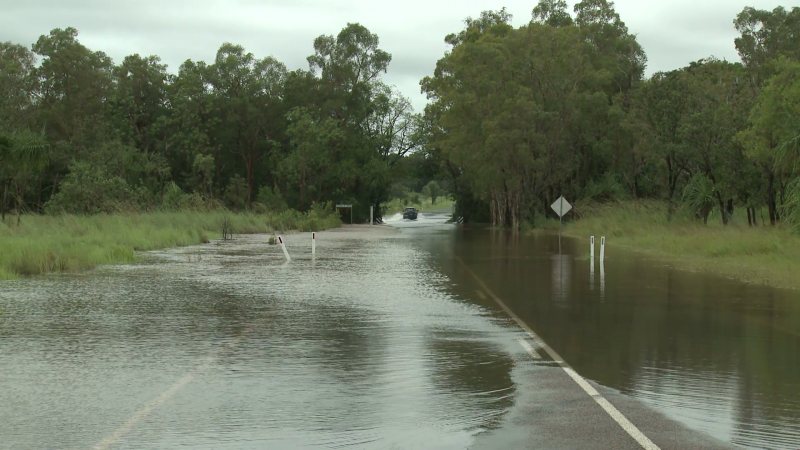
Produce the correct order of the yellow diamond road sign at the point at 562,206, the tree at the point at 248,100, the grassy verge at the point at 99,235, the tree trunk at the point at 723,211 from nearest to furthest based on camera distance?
the grassy verge at the point at 99,235 → the tree trunk at the point at 723,211 → the yellow diamond road sign at the point at 562,206 → the tree at the point at 248,100

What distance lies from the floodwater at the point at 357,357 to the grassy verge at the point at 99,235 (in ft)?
7.78

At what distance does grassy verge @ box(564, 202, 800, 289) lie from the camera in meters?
23.8

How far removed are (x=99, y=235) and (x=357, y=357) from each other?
2679 centimetres

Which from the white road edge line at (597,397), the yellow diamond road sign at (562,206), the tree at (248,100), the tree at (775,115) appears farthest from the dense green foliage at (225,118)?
the white road edge line at (597,397)

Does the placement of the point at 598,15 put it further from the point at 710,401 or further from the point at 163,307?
the point at 710,401

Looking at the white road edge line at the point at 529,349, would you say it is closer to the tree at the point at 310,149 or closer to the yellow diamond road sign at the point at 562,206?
the yellow diamond road sign at the point at 562,206

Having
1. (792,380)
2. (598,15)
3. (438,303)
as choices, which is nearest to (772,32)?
(598,15)

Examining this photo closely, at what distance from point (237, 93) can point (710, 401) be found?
87333 millimetres

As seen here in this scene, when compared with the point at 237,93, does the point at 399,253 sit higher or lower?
lower

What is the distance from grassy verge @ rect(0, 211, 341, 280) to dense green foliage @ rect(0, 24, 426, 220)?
2462 centimetres

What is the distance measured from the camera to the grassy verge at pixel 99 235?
24.1 metres

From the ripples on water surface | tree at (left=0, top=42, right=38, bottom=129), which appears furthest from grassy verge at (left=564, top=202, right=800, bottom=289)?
tree at (left=0, top=42, right=38, bottom=129)

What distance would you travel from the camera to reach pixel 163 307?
16.1 m

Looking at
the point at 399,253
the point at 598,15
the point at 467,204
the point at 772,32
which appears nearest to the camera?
the point at 399,253
